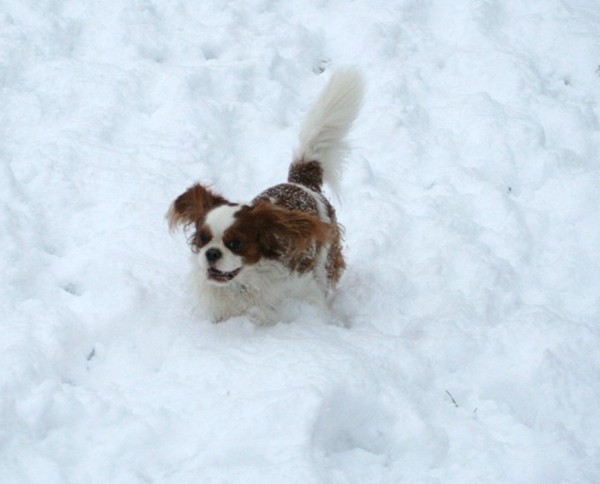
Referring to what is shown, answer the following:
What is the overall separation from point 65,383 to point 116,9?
4.04m

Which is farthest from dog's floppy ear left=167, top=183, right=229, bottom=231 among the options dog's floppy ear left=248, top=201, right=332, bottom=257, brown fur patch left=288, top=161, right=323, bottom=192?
brown fur patch left=288, top=161, right=323, bottom=192

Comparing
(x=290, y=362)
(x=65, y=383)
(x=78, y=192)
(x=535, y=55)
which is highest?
(x=535, y=55)

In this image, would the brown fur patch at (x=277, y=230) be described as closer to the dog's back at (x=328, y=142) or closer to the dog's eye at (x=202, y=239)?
the dog's eye at (x=202, y=239)

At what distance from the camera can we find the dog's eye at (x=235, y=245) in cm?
326

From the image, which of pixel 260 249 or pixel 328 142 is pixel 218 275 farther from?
pixel 328 142

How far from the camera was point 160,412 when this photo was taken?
260 cm

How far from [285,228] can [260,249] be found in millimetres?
172

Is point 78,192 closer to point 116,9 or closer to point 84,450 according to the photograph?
point 84,450

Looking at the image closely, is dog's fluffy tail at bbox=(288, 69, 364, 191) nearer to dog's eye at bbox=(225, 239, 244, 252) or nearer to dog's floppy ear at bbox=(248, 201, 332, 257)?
dog's floppy ear at bbox=(248, 201, 332, 257)

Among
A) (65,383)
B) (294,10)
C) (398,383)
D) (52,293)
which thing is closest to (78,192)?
(52,293)

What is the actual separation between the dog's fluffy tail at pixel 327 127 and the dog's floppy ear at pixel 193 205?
0.80 meters

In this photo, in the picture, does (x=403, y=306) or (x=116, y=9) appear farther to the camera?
(x=116, y=9)

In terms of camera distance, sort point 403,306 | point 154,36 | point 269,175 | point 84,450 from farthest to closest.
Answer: point 154,36, point 269,175, point 403,306, point 84,450

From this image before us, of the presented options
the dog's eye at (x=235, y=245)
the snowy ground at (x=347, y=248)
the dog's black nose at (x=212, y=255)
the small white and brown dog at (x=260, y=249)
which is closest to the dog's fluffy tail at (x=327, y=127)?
the small white and brown dog at (x=260, y=249)
